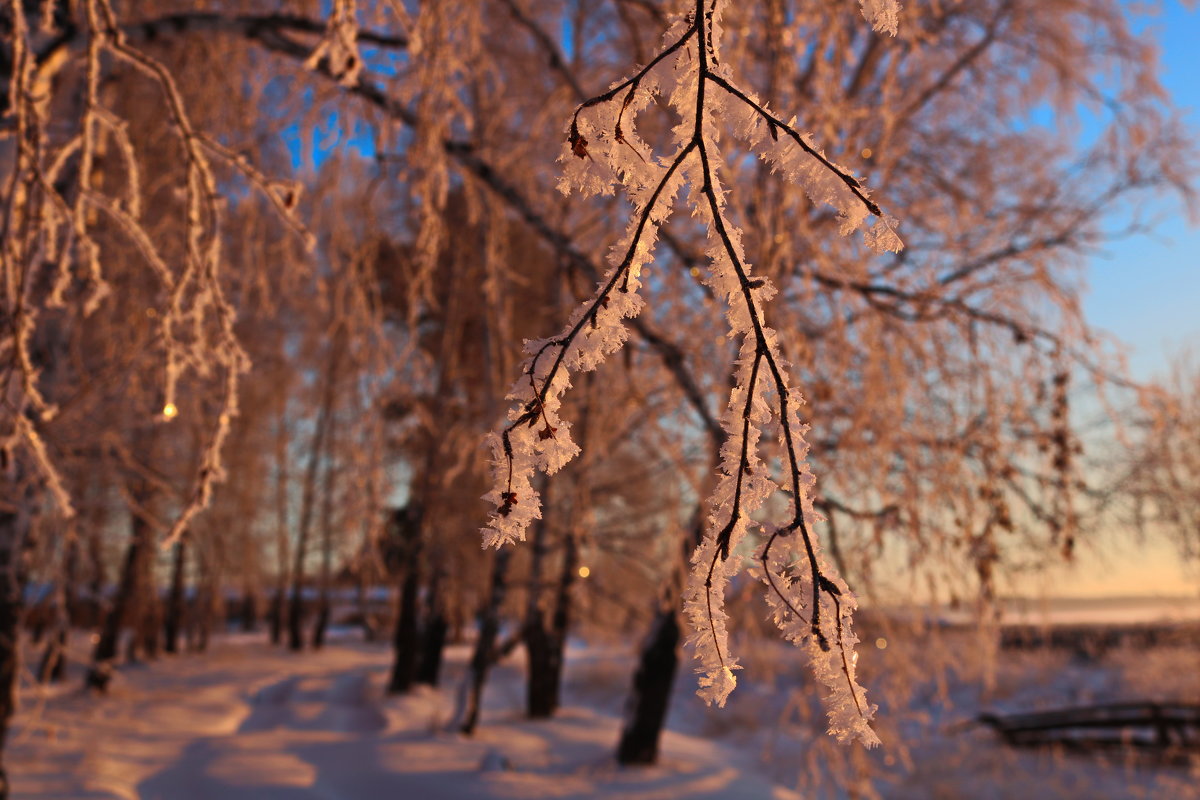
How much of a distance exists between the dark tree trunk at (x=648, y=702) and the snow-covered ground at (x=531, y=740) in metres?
0.17

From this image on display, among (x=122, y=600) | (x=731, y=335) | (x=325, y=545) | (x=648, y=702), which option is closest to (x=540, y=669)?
(x=648, y=702)

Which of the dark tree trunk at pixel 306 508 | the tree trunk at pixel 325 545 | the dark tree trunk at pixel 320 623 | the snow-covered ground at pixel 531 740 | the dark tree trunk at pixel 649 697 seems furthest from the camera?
the dark tree trunk at pixel 320 623

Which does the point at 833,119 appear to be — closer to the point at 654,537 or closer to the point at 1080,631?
the point at 654,537

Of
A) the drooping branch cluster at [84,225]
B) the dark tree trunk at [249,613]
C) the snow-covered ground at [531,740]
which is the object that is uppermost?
the drooping branch cluster at [84,225]

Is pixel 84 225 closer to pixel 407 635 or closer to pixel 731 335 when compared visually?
pixel 731 335

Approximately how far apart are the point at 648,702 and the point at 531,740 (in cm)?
164

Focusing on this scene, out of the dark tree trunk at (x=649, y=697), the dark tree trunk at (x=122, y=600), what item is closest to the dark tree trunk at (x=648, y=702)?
the dark tree trunk at (x=649, y=697)

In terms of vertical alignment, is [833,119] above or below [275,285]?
below

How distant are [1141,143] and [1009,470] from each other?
12.5ft

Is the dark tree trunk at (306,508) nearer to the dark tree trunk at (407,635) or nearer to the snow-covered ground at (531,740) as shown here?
the snow-covered ground at (531,740)

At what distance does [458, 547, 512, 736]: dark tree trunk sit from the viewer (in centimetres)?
758

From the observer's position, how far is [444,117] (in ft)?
7.80

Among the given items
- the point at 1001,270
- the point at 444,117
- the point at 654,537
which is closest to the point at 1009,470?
the point at 1001,270

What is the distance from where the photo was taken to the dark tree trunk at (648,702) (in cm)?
652
